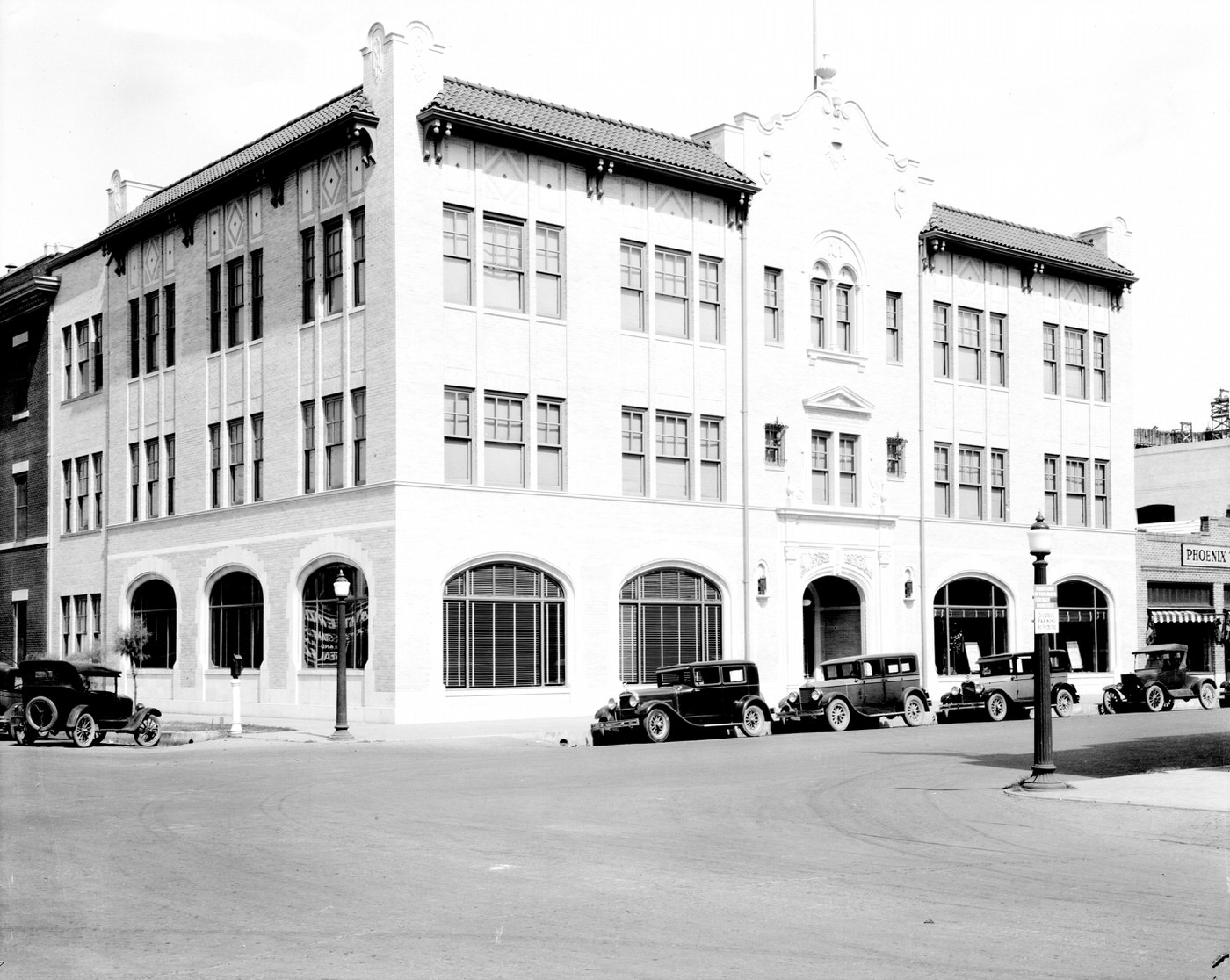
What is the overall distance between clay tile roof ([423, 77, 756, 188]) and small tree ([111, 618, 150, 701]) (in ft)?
52.7

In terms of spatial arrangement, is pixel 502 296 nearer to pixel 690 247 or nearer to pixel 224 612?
pixel 690 247

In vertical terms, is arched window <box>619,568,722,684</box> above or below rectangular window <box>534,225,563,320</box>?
below

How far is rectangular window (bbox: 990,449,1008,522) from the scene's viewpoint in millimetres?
45438

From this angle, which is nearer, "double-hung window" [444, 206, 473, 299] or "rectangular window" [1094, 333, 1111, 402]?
"double-hung window" [444, 206, 473, 299]

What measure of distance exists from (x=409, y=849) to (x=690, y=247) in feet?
88.5

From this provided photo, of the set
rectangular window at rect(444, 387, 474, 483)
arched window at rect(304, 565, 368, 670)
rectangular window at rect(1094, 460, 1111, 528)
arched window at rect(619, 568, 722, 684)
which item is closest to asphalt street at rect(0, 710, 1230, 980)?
arched window at rect(304, 565, 368, 670)

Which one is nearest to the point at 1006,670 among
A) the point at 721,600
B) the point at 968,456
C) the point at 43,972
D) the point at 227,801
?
the point at 721,600

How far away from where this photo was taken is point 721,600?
38.2m

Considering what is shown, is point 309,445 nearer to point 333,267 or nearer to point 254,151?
point 333,267

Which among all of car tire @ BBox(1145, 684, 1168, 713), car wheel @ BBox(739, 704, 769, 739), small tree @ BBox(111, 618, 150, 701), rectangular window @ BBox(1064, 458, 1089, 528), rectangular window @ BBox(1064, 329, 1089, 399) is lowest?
car tire @ BBox(1145, 684, 1168, 713)

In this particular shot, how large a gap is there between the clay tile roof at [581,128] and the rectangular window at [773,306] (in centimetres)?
268

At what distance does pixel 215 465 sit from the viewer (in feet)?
127

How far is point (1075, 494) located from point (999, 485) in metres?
3.99

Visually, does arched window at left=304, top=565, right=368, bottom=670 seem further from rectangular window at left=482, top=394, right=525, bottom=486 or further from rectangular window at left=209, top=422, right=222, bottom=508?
rectangular window at left=209, top=422, right=222, bottom=508
